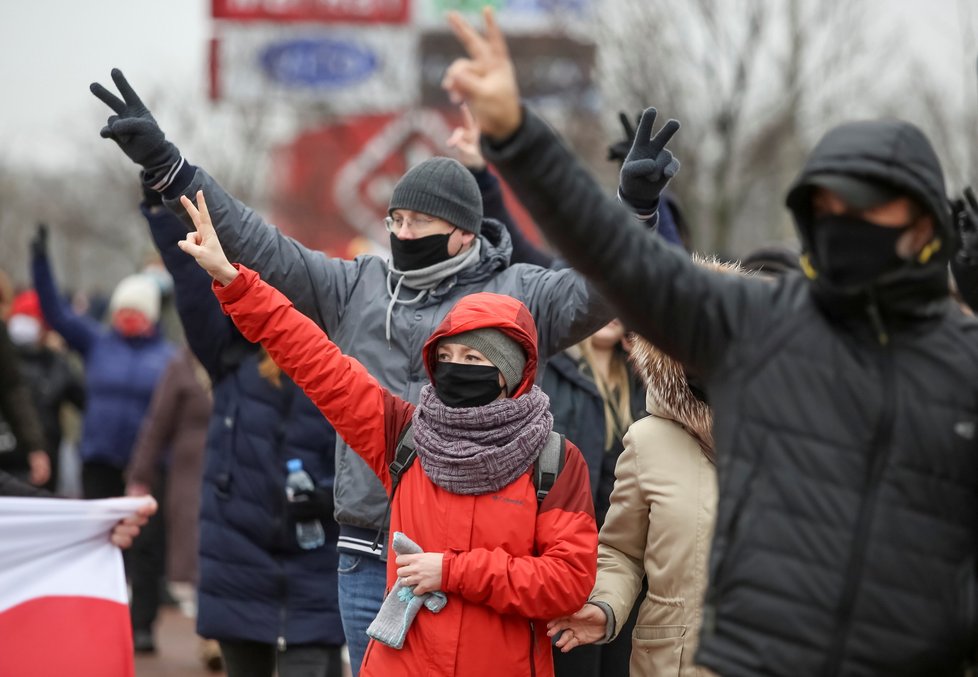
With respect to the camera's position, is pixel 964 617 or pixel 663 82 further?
pixel 663 82

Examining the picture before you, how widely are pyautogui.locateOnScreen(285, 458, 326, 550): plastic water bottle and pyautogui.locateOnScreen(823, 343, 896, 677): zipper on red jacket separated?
329 cm

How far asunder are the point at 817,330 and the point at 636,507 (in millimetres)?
1398

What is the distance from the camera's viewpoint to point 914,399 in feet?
9.45

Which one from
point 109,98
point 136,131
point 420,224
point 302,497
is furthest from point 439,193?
point 302,497

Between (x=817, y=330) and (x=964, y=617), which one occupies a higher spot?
(x=817, y=330)

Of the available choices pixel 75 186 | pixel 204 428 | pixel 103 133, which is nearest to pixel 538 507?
pixel 103 133

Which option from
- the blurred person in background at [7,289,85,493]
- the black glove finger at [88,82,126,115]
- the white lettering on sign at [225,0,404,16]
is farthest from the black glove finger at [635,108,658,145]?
the white lettering on sign at [225,0,404,16]

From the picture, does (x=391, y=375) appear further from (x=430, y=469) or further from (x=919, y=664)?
(x=919, y=664)

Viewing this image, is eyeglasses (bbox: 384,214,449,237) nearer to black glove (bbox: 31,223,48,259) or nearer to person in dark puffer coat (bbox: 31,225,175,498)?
black glove (bbox: 31,223,48,259)

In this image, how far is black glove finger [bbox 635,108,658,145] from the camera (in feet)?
13.6

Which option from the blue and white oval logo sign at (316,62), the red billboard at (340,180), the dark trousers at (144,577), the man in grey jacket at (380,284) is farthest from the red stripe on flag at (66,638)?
the blue and white oval logo sign at (316,62)

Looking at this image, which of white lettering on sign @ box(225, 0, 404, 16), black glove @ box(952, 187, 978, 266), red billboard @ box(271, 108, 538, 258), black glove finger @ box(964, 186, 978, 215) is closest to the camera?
black glove @ box(952, 187, 978, 266)

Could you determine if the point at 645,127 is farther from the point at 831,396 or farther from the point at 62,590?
the point at 62,590

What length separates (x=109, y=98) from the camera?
4.54 metres
